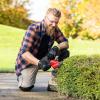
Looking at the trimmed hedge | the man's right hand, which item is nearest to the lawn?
the man's right hand

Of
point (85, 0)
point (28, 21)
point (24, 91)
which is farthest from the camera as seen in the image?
point (28, 21)

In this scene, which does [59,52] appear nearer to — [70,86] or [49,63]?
[49,63]

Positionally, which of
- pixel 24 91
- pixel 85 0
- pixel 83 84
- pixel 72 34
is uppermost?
pixel 83 84

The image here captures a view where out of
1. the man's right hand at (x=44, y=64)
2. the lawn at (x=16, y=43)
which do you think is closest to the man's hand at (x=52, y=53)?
the man's right hand at (x=44, y=64)

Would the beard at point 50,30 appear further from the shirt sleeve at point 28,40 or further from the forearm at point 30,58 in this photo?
the forearm at point 30,58

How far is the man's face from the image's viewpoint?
25.7 ft

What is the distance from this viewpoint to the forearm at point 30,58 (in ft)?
25.2

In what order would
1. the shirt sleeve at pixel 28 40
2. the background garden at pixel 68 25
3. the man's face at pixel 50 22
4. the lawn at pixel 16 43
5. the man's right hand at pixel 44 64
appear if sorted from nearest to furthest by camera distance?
the man's right hand at pixel 44 64, the man's face at pixel 50 22, the shirt sleeve at pixel 28 40, the background garden at pixel 68 25, the lawn at pixel 16 43

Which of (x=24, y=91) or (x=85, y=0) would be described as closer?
(x=24, y=91)

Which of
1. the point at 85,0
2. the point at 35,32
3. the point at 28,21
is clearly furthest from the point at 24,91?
the point at 28,21

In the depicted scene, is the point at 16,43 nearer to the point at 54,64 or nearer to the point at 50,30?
the point at 50,30

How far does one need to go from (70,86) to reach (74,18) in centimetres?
4709

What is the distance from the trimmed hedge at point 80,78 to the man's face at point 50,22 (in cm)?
66

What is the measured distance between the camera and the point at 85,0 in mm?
51344
